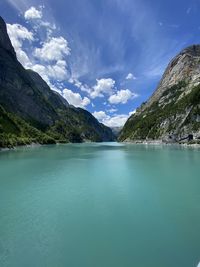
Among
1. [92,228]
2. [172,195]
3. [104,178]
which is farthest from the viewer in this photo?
[104,178]

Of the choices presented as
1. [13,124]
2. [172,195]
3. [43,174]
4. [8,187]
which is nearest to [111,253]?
[172,195]

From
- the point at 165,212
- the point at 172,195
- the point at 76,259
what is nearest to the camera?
the point at 76,259

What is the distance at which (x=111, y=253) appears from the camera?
18.9 meters

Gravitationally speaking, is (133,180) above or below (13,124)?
below

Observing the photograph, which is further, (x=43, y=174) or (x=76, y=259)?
(x=43, y=174)

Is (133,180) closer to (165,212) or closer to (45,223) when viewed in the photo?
(165,212)

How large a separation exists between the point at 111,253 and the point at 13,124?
18726cm

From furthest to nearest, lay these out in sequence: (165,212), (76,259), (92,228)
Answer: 1. (165,212)
2. (92,228)
3. (76,259)

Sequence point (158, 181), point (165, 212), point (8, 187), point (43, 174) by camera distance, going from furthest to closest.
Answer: point (43, 174) < point (158, 181) < point (8, 187) < point (165, 212)

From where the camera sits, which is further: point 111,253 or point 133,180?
point 133,180

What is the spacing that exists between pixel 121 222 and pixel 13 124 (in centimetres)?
18117

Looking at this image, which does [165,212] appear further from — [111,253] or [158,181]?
[158,181]

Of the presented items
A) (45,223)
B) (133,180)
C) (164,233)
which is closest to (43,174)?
(133,180)

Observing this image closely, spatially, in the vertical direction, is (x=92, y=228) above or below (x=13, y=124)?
below
